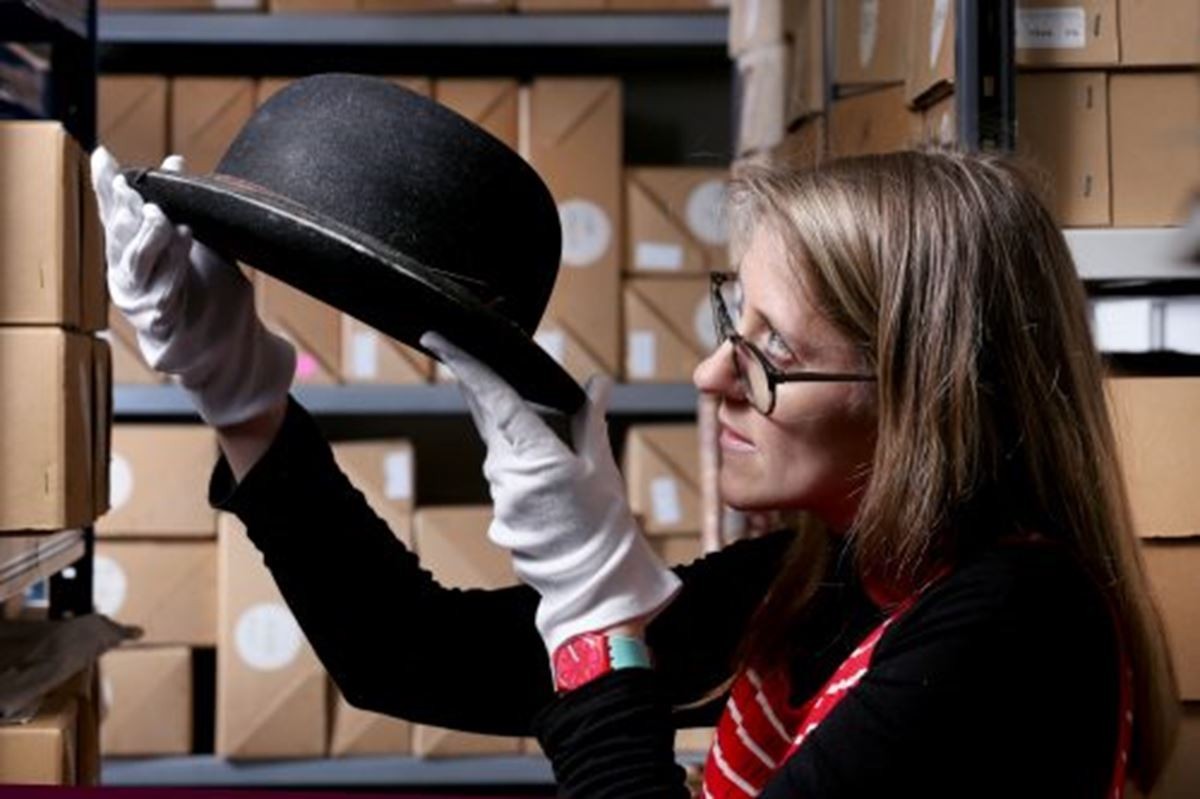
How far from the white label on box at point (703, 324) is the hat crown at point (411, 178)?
1559 millimetres

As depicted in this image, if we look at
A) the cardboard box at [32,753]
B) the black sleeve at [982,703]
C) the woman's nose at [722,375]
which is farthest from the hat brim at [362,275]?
the cardboard box at [32,753]

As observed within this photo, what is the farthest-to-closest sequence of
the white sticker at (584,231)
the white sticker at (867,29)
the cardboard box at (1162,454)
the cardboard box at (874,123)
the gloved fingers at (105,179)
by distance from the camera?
1. the white sticker at (584,231)
2. the white sticker at (867,29)
3. the cardboard box at (874,123)
4. the cardboard box at (1162,454)
5. the gloved fingers at (105,179)

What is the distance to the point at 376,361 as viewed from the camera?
2590mm

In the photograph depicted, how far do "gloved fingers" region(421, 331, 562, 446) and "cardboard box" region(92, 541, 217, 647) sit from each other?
5.49 ft

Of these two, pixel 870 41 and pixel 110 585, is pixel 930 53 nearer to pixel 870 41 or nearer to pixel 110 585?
pixel 870 41

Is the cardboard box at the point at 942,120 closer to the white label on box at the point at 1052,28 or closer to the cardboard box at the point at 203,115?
the white label on box at the point at 1052,28

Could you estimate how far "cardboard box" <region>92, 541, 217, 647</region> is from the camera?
2.50 metres

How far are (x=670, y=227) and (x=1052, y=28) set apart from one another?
1.06 m

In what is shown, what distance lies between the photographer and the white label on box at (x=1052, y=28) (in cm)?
161

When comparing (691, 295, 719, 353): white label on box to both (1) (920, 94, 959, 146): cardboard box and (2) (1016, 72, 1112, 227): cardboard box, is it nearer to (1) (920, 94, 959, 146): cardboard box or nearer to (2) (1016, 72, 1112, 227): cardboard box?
(1) (920, 94, 959, 146): cardboard box

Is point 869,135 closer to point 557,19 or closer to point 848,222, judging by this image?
point 557,19

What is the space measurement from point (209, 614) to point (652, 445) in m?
0.71

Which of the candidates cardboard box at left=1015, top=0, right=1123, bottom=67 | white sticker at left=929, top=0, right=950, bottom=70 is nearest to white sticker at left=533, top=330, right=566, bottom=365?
white sticker at left=929, top=0, right=950, bottom=70

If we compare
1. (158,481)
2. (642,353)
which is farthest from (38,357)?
(642,353)
